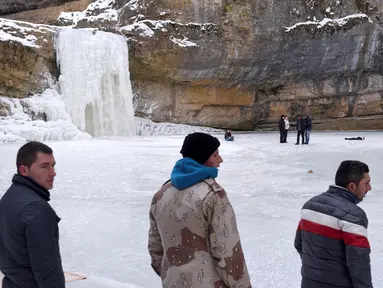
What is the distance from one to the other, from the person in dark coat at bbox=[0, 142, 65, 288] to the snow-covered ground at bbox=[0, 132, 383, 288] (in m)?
1.80

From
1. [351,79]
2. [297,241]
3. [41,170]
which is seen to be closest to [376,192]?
[297,241]

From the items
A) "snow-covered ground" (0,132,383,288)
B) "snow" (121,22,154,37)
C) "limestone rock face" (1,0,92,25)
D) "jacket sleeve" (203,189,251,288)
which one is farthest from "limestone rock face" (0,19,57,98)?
"jacket sleeve" (203,189,251,288)

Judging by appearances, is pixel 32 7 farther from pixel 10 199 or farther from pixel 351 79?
pixel 10 199

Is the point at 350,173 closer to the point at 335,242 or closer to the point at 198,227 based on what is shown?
the point at 335,242

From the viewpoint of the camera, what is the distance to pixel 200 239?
7.43 feet

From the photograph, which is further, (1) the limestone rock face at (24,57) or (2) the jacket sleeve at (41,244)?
(1) the limestone rock face at (24,57)

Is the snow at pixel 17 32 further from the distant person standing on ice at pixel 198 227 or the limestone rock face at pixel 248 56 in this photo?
the distant person standing on ice at pixel 198 227

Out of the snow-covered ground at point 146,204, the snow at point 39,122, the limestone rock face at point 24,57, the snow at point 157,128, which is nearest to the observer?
the snow-covered ground at point 146,204

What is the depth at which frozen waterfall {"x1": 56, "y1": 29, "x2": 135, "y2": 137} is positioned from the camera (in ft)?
76.7

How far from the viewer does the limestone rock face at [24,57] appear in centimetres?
2248

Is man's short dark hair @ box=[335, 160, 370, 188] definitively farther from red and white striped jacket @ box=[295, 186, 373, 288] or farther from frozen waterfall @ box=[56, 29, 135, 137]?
frozen waterfall @ box=[56, 29, 135, 137]

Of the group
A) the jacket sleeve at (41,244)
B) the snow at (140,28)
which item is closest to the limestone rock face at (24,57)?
the snow at (140,28)

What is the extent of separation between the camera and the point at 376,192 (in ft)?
27.1

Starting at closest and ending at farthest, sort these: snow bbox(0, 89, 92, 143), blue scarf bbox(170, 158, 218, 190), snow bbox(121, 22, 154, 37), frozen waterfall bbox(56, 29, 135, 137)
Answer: blue scarf bbox(170, 158, 218, 190), snow bbox(0, 89, 92, 143), frozen waterfall bbox(56, 29, 135, 137), snow bbox(121, 22, 154, 37)
